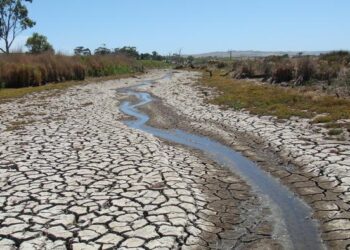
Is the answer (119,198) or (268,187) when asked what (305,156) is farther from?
(119,198)

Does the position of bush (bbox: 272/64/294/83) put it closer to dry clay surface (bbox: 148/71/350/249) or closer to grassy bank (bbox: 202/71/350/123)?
grassy bank (bbox: 202/71/350/123)

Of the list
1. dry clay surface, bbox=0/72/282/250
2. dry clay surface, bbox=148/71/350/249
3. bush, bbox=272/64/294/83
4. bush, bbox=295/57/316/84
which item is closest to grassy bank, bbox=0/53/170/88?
bush, bbox=272/64/294/83

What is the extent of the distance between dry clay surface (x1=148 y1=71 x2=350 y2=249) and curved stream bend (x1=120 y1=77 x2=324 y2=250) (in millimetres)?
177

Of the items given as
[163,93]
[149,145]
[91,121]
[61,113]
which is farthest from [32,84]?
[149,145]

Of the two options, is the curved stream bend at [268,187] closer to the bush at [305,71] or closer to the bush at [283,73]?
the bush at [305,71]

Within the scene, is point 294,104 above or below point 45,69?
below

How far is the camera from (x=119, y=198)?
7.43m

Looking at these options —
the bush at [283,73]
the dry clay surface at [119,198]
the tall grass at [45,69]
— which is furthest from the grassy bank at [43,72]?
the dry clay surface at [119,198]

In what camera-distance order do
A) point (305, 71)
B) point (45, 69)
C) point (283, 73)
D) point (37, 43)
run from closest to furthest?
point (305, 71) → point (283, 73) → point (45, 69) → point (37, 43)

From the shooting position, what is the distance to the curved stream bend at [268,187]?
604 cm

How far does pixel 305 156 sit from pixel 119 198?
14.7ft

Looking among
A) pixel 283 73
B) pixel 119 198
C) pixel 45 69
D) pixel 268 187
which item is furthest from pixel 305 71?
pixel 119 198

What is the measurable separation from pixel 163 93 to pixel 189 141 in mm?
14334

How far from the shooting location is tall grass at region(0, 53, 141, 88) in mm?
30828
